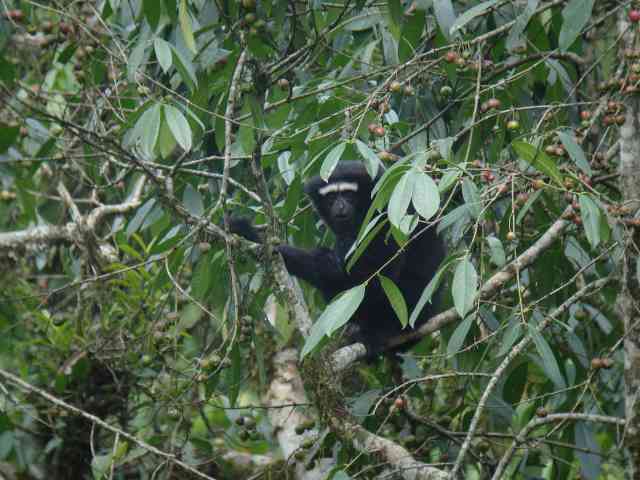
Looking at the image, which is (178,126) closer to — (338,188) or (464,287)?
(464,287)

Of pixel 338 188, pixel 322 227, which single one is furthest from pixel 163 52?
pixel 322 227

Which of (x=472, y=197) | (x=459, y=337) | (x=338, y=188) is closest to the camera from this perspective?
(x=472, y=197)

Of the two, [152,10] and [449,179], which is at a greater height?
[152,10]

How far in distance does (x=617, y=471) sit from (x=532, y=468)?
6.21ft

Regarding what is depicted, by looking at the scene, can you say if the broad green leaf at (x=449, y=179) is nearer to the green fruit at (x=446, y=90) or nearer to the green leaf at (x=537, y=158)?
the green leaf at (x=537, y=158)

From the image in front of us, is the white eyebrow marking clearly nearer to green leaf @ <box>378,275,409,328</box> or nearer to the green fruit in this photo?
the green fruit

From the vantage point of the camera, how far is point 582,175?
3.69 m

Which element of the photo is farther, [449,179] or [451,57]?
[451,57]

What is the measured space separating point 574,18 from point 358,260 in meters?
2.54

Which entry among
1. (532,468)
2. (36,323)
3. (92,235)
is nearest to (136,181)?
(92,235)

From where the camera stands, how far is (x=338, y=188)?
565 centimetres

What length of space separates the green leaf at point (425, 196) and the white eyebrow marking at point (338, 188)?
9.22 feet

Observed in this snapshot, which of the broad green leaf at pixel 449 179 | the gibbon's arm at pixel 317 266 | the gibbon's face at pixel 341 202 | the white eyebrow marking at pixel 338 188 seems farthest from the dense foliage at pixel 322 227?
the white eyebrow marking at pixel 338 188

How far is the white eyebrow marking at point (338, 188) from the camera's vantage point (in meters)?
5.64
